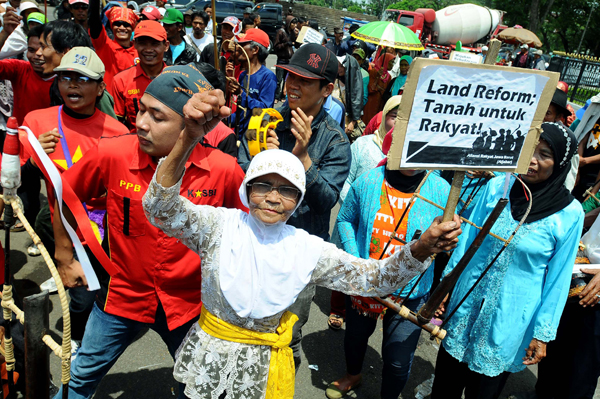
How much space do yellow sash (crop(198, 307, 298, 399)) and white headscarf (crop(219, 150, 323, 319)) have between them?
0.12 meters

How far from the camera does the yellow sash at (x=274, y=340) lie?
6.26 feet

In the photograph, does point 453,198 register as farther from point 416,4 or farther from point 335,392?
point 416,4

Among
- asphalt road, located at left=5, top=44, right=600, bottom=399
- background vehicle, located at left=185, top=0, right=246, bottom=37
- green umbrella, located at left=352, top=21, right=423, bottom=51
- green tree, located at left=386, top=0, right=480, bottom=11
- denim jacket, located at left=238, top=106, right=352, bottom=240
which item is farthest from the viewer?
green tree, located at left=386, top=0, right=480, bottom=11

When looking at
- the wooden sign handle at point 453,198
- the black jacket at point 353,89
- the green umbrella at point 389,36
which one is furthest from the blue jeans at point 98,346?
the green umbrella at point 389,36

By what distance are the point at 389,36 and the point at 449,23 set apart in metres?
17.4

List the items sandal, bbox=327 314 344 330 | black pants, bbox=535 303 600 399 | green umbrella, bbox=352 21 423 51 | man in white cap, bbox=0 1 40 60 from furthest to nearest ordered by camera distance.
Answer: green umbrella, bbox=352 21 423 51 < man in white cap, bbox=0 1 40 60 < sandal, bbox=327 314 344 330 < black pants, bbox=535 303 600 399

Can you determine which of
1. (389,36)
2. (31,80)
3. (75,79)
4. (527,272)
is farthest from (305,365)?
(389,36)

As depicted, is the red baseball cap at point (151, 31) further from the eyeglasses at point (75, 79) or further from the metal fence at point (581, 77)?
the metal fence at point (581, 77)

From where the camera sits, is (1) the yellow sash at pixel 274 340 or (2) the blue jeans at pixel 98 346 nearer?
(1) the yellow sash at pixel 274 340

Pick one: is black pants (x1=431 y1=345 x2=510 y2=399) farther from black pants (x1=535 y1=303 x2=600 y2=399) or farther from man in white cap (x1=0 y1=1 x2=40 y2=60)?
man in white cap (x1=0 y1=1 x2=40 y2=60)

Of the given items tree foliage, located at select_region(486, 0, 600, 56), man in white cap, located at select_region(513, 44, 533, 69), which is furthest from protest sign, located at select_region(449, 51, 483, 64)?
tree foliage, located at select_region(486, 0, 600, 56)

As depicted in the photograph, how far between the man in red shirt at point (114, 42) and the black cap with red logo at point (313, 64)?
278cm

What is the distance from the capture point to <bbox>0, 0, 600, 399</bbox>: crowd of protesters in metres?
1.84

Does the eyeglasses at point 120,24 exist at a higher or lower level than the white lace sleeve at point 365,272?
higher
